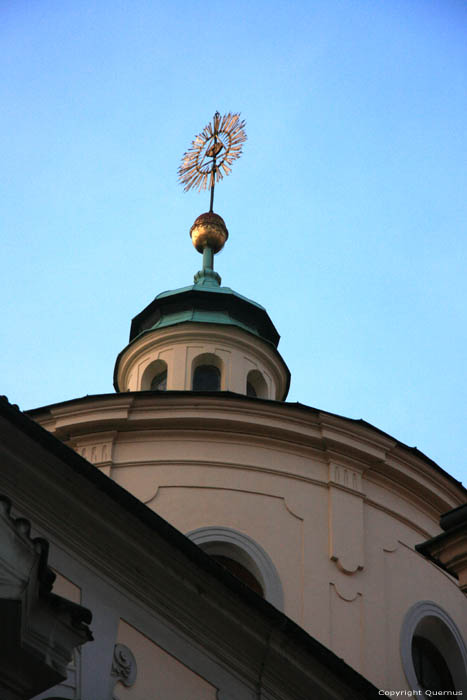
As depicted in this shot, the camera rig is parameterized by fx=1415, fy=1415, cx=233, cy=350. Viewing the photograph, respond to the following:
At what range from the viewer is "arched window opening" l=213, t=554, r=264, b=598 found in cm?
1706

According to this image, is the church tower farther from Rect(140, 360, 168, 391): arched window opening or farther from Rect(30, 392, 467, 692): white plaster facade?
Rect(140, 360, 168, 391): arched window opening

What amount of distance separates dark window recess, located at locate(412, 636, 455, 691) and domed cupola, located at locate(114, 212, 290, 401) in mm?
4717

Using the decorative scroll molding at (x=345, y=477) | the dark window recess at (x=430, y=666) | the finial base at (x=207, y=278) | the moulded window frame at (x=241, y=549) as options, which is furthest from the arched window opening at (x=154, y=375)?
the dark window recess at (x=430, y=666)

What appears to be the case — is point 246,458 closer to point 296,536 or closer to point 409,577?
point 296,536

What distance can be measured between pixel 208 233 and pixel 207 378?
3.84 m

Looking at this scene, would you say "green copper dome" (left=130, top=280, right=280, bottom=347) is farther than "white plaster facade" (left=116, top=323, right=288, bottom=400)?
Yes

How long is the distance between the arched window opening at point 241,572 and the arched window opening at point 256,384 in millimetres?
4245

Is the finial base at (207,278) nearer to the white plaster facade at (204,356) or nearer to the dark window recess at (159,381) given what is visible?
the white plaster facade at (204,356)

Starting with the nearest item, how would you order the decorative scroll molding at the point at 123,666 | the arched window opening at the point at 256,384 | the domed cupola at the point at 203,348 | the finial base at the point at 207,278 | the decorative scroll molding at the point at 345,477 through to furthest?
1. the decorative scroll molding at the point at 123,666
2. the decorative scroll molding at the point at 345,477
3. the domed cupola at the point at 203,348
4. the arched window opening at the point at 256,384
5. the finial base at the point at 207,278

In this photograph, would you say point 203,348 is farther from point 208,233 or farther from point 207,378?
point 208,233

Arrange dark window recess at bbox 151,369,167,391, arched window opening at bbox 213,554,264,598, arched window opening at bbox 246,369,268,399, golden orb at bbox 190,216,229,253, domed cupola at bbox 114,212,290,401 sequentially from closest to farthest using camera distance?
1. arched window opening at bbox 213,554,264,598
2. domed cupola at bbox 114,212,290,401
3. dark window recess at bbox 151,369,167,391
4. arched window opening at bbox 246,369,268,399
5. golden orb at bbox 190,216,229,253

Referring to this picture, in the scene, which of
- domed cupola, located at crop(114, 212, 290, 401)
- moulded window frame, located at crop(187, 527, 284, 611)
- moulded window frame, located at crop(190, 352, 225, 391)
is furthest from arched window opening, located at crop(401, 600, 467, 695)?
moulded window frame, located at crop(190, 352, 225, 391)

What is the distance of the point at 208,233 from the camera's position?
941 inches

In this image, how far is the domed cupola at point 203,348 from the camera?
20.8 metres
